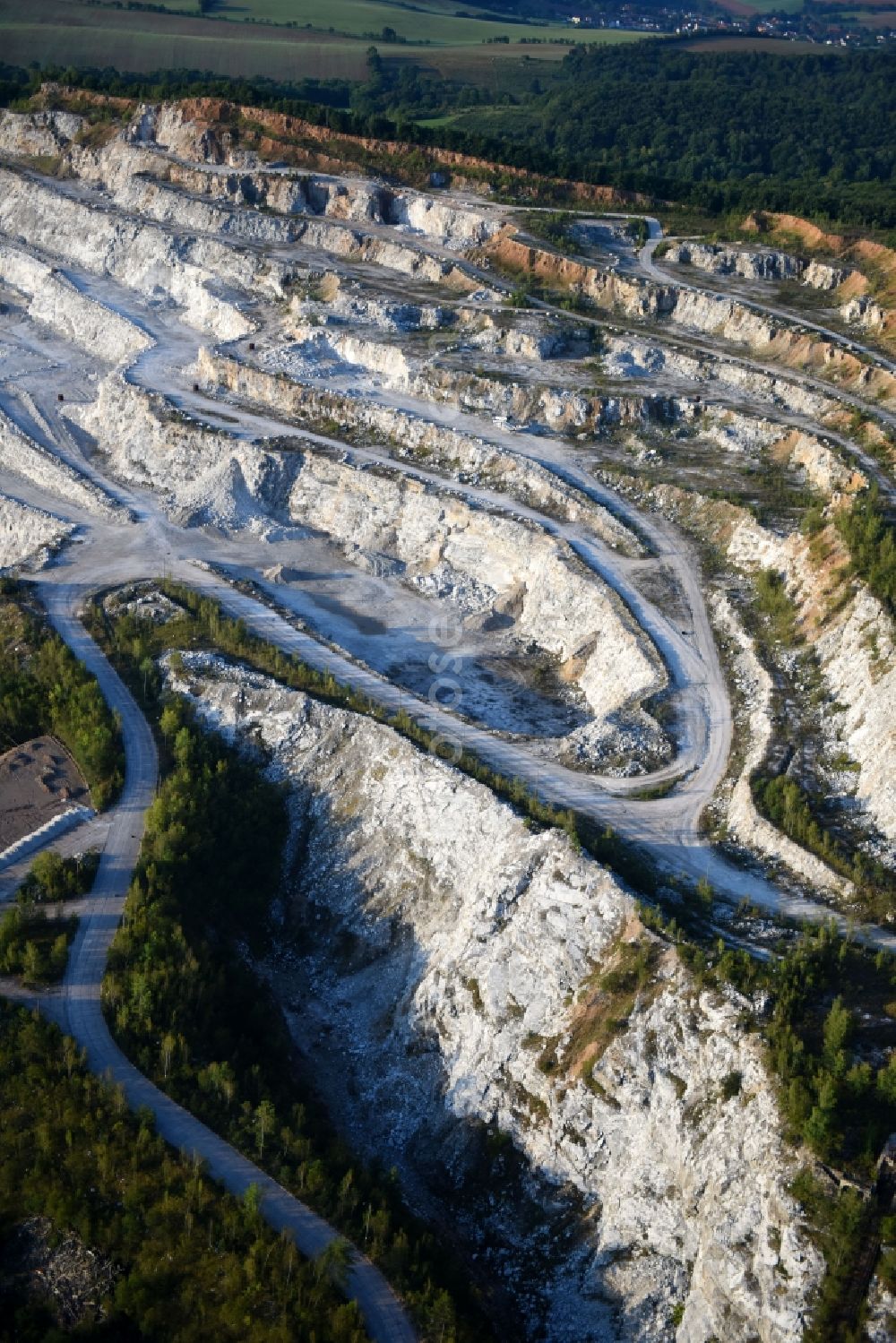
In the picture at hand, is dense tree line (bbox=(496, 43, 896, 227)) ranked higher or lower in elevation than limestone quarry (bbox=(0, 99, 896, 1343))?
higher

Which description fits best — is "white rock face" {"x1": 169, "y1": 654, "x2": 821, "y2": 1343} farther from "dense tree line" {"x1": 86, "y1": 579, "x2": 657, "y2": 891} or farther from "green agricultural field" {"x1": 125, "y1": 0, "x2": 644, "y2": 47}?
"green agricultural field" {"x1": 125, "y1": 0, "x2": 644, "y2": 47}

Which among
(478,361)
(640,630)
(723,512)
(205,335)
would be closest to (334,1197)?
(640,630)

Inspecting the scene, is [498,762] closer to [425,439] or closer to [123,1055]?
[123,1055]

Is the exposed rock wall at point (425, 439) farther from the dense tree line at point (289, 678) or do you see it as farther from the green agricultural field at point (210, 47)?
the green agricultural field at point (210, 47)

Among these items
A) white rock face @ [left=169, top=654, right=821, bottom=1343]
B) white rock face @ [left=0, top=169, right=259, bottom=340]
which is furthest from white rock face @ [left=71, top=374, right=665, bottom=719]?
white rock face @ [left=0, top=169, right=259, bottom=340]

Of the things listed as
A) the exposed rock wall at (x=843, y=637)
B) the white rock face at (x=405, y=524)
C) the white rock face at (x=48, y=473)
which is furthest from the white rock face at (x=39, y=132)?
the exposed rock wall at (x=843, y=637)

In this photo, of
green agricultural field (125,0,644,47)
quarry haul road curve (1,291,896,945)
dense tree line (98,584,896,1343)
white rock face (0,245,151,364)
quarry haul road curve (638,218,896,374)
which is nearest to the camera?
dense tree line (98,584,896,1343)
